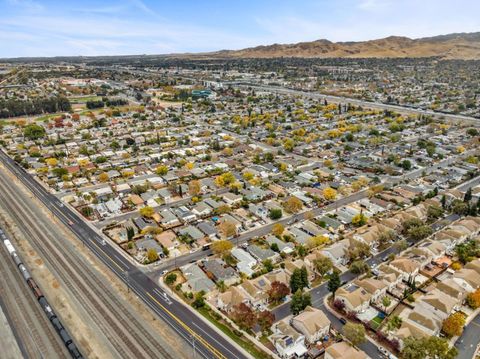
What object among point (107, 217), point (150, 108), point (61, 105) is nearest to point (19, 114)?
point (61, 105)

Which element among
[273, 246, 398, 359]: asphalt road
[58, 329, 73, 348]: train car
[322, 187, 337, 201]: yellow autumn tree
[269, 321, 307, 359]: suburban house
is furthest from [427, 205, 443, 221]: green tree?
[58, 329, 73, 348]: train car

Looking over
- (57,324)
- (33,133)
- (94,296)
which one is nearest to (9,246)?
(94,296)

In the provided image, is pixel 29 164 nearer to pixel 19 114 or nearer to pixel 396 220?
pixel 19 114

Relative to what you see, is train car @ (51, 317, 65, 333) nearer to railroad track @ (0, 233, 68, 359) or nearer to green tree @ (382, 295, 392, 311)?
railroad track @ (0, 233, 68, 359)

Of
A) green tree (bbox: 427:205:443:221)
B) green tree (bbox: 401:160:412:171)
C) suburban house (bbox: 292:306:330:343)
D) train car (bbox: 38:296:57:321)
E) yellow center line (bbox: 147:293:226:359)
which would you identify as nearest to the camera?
yellow center line (bbox: 147:293:226:359)

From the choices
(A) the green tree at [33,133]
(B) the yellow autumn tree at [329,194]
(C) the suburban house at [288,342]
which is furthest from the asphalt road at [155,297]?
(A) the green tree at [33,133]

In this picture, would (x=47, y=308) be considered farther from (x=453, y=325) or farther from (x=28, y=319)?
(x=453, y=325)
